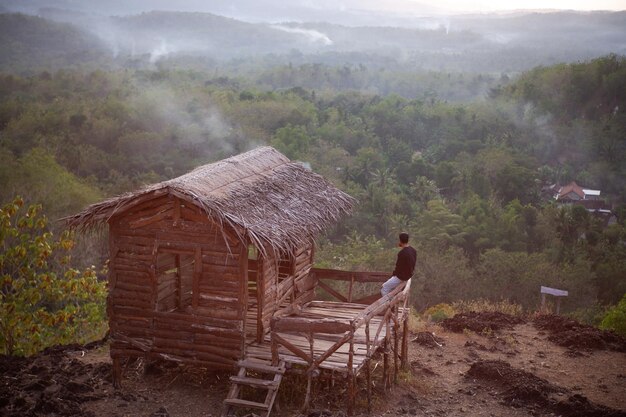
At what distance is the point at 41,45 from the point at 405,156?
58373mm

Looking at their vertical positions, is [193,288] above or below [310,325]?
above

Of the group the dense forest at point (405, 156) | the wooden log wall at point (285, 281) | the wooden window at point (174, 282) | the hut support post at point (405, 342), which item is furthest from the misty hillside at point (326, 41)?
the hut support post at point (405, 342)

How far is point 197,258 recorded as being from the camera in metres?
11.8

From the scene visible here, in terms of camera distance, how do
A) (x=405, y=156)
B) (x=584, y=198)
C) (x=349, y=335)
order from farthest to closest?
(x=405, y=156) → (x=584, y=198) → (x=349, y=335)

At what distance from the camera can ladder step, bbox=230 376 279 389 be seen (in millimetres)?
11094

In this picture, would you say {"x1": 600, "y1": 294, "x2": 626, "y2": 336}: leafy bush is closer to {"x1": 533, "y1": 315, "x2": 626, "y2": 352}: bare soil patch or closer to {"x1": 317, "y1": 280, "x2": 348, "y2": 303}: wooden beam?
{"x1": 533, "y1": 315, "x2": 626, "y2": 352}: bare soil patch

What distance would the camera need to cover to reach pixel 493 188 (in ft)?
161

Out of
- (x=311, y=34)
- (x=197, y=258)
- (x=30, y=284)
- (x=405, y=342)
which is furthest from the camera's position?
(x=311, y=34)

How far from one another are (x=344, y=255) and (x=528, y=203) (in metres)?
18.1

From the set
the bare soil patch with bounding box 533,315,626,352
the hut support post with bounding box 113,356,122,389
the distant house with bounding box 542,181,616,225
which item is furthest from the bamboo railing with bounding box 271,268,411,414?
the distant house with bounding box 542,181,616,225

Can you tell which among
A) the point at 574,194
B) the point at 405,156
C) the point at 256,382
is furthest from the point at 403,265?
the point at 405,156

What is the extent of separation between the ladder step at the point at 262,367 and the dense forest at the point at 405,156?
56.8 ft

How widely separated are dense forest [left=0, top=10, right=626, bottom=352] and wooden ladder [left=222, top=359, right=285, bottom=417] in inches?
684

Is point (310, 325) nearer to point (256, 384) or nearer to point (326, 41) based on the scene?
point (256, 384)
